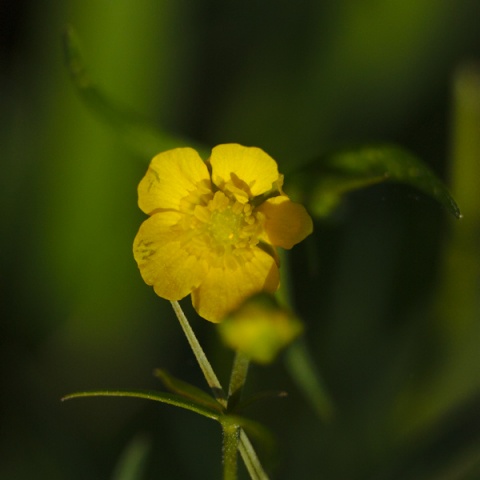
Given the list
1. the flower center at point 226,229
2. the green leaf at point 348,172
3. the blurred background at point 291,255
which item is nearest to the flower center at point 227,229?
the flower center at point 226,229

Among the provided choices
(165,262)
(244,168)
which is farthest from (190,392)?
(244,168)

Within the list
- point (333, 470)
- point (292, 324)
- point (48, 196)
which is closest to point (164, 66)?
point (48, 196)

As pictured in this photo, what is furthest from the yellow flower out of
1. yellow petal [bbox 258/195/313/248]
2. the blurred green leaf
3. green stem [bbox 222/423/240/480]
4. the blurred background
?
the blurred background

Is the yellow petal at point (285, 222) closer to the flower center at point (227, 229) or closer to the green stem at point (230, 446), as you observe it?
the flower center at point (227, 229)

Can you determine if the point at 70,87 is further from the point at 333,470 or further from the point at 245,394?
the point at 333,470

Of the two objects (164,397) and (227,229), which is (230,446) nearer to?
(164,397)
